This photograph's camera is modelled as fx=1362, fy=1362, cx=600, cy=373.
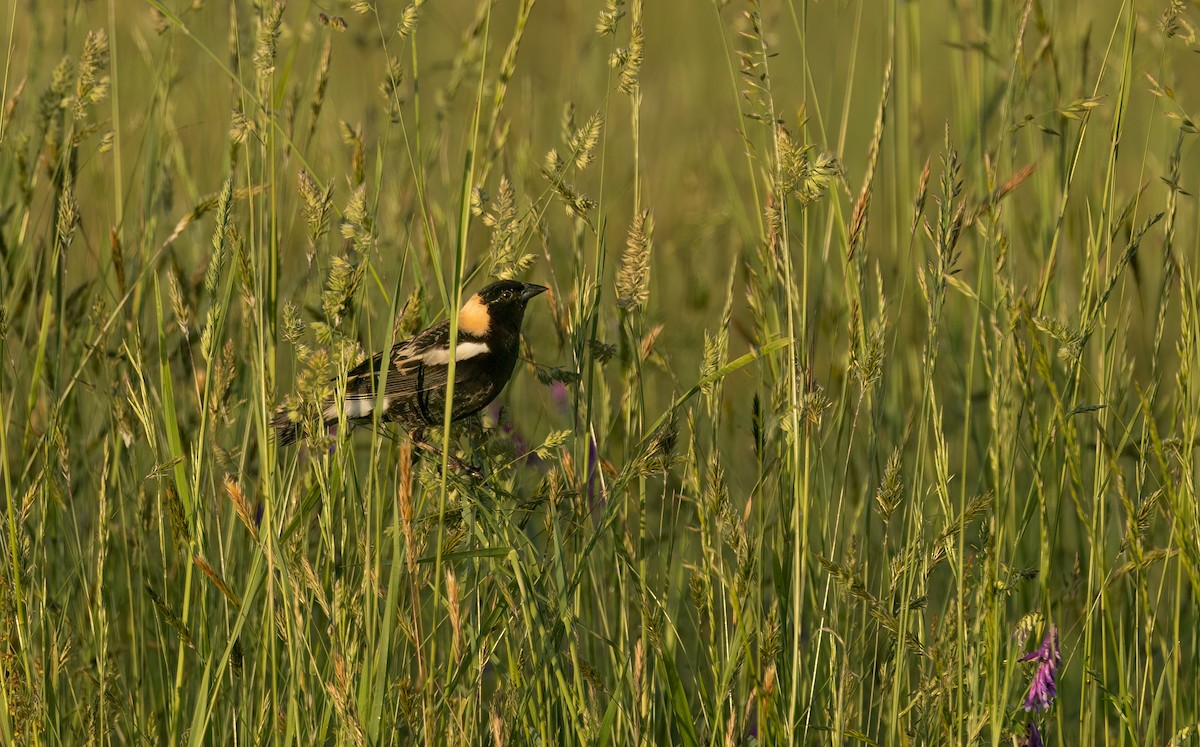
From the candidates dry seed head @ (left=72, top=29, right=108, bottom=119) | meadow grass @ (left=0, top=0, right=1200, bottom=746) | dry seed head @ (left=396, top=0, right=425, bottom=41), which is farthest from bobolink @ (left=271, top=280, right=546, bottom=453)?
dry seed head @ (left=396, top=0, right=425, bottom=41)

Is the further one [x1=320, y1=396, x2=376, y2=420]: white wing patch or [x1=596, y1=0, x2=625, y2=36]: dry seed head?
[x1=320, y1=396, x2=376, y2=420]: white wing patch

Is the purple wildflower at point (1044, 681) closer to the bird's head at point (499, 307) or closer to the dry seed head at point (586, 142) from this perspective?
the dry seed head at point (586, 142)

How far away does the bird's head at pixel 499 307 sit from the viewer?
10.1 feet

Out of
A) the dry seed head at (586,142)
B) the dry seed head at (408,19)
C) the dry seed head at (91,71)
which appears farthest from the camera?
the dry seed head at (91,71)

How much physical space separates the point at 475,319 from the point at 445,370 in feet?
0.81

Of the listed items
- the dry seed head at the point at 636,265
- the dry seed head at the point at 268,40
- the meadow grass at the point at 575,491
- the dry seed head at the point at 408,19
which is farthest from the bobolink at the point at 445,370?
the dry seed head at the point at 408,19

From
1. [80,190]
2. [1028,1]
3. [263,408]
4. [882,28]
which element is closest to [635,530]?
[263,408]

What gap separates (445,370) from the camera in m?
3.09

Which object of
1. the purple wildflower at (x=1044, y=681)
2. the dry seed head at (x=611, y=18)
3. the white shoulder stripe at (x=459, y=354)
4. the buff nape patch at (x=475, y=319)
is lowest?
the purple wildflower at (x=1044, y=681)

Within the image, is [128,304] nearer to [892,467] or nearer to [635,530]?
[635,530]

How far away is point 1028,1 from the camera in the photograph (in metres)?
2.15

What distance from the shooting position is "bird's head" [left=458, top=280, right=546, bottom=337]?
3086 millimetres

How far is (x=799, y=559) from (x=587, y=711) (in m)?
0.36

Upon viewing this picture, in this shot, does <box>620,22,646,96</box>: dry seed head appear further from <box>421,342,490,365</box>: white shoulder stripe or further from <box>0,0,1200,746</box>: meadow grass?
<box>421,342,490,365</box>: white shoulder stripe
